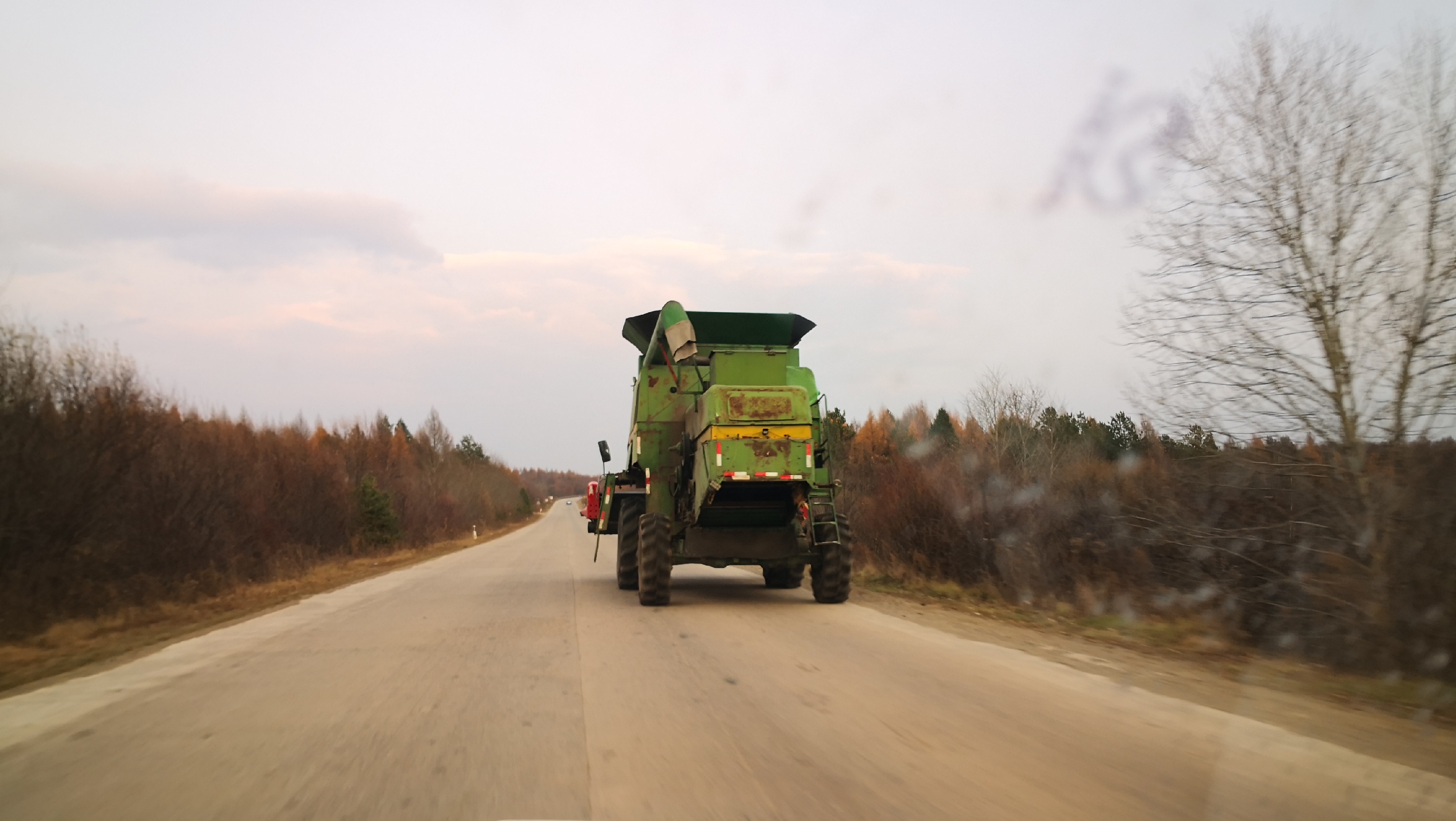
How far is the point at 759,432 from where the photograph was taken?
1255 cm

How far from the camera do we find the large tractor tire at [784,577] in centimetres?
1680

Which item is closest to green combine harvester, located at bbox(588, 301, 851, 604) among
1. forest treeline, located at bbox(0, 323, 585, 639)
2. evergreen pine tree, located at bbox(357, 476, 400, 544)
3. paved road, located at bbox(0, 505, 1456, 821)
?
paved road, located at bbox(0, 505, 1456, 821)

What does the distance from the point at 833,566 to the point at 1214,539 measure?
5.10 metres

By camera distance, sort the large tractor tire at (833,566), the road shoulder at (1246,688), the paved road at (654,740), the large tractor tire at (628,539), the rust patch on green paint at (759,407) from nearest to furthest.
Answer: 1. the paved road at (654,740)
2. the road shoulder at (1246,688)
3. the rust patch on green paint at (759,407)
4. the large tractor tire at (833,566)
5. the large tractor tire at (628,539)


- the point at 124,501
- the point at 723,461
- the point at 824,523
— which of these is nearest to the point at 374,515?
the point at 124,501

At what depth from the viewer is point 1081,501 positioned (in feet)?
57.6

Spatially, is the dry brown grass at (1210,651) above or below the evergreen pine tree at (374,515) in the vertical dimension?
below

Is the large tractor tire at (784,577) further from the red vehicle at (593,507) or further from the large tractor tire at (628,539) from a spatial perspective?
the red vehicle at (593,507)

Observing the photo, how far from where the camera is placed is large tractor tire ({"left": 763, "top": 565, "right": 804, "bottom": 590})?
16797 millimetres

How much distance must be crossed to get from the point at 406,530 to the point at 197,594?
77.9 ft

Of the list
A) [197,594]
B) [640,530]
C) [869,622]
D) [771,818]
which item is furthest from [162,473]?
[771,818]

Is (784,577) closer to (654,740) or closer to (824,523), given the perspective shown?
(824,523)

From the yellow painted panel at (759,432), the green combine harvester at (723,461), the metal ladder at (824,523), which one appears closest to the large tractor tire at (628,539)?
the green combine harvester at (723,461)

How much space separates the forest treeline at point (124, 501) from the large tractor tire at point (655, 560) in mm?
9074
